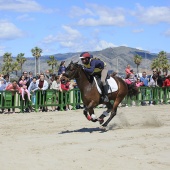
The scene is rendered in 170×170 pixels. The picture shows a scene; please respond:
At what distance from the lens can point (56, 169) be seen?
26.9 feet

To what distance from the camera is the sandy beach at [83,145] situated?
8.65 meters

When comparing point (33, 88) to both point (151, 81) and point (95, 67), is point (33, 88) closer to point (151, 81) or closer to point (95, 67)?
point (151, 81)

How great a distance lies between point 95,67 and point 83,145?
3542 mm

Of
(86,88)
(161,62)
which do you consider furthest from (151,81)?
(161,62)

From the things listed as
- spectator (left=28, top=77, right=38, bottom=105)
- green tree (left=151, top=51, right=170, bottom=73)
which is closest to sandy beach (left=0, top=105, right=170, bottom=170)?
spectator (left=28, top=77, right=38, bottom=105)

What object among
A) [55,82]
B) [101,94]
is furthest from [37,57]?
[101,94]

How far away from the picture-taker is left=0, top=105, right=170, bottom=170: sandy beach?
8.65 meters

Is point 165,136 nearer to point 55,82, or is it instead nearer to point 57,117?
point 57,117

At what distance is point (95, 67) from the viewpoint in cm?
1398

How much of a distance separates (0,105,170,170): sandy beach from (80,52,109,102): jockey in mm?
1337

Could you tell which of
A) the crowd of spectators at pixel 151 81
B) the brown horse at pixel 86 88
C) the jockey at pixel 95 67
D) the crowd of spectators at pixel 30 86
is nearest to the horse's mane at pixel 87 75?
the brown horse at pixel 86 88

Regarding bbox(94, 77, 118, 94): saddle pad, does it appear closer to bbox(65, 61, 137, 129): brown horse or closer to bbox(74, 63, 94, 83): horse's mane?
bbox(65, 61, 137, 129): brown horse

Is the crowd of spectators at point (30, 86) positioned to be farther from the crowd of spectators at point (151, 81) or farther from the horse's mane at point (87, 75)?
the horse's mane at point (87, 75)

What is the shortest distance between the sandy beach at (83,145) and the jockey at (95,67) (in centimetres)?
134
